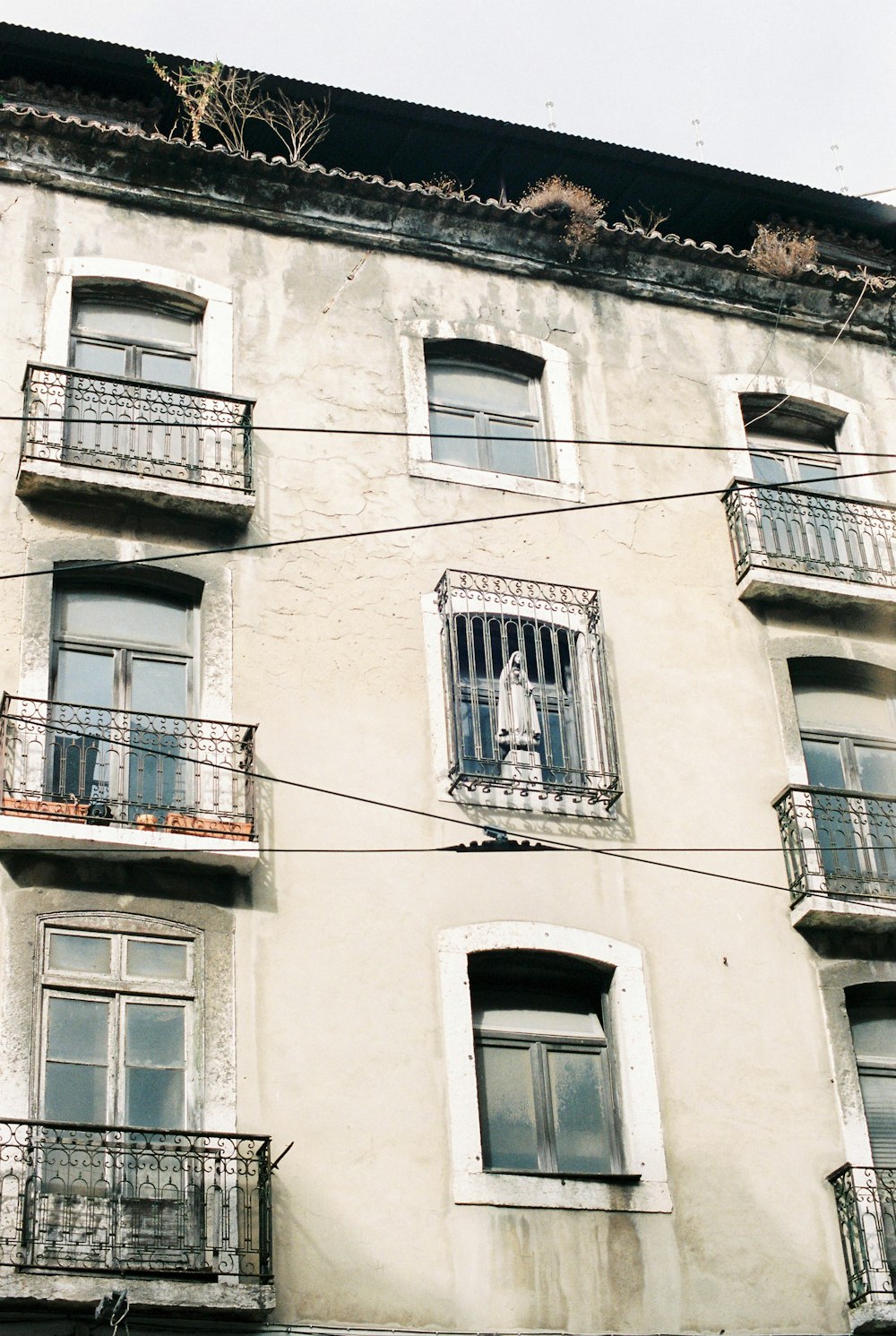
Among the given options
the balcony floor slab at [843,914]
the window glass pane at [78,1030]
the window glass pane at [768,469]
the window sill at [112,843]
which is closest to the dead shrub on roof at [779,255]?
the window glass pane at [768,469]

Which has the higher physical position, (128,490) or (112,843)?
(128,490)

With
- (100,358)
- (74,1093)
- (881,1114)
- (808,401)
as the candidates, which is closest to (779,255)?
(808,401)

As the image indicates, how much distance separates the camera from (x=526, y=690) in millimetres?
16828

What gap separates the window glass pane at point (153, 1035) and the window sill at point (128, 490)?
4.37 meters

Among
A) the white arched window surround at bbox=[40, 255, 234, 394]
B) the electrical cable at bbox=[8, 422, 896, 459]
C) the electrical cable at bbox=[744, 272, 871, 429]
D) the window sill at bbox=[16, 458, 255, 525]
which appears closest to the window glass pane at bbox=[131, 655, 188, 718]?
the window sill at bbox=[16, 458, 255, 525]

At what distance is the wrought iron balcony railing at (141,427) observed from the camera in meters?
16.5

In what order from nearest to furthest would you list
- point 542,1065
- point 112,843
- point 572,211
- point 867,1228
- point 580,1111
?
1. point 112,843
2. point 867,1228
3. point 580,1111
4. point 542,1065
5. point 572,211

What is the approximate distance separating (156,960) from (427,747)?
3.06 m

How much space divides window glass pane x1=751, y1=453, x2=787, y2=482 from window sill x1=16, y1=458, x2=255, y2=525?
5.62m

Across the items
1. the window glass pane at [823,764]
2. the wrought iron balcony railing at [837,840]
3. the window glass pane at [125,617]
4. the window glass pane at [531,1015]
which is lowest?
the window glass pane at [531,1015]

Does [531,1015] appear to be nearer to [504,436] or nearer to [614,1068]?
[614,1068]

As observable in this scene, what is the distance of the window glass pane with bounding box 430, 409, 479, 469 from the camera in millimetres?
18328

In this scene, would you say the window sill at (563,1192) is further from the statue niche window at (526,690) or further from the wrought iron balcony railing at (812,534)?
the wrought iron balcony railing at (812,534)

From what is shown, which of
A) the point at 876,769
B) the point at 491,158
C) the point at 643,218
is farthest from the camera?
the point at 643,218
